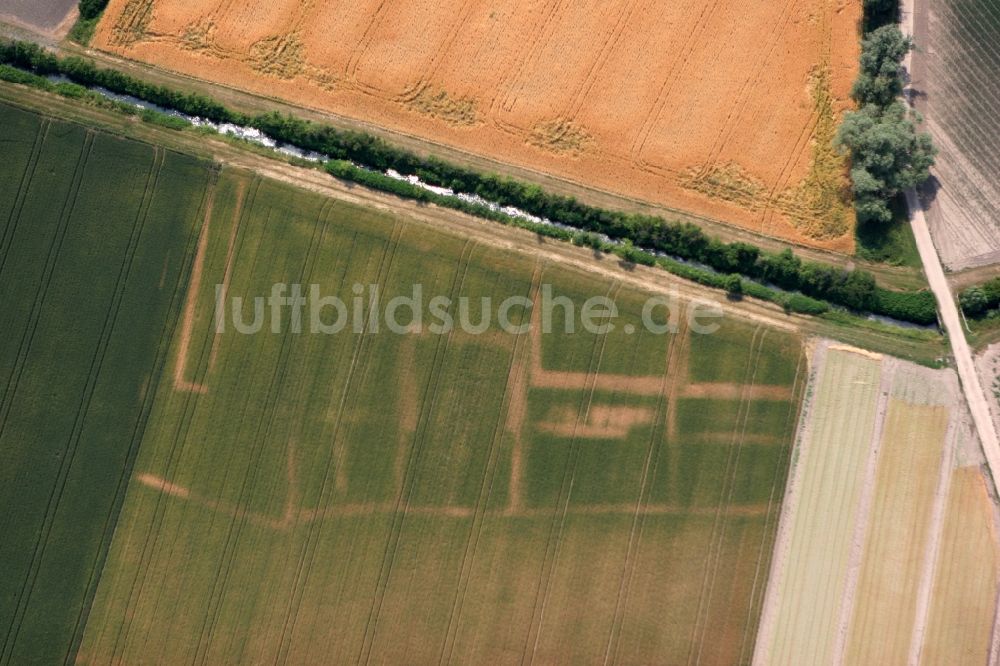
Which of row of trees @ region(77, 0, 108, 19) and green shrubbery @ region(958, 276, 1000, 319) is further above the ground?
row of trees @ region(77, 0, 108, 19)

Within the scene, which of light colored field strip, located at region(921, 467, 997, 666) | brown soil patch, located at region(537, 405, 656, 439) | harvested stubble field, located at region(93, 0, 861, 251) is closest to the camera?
light colored field strip, located at region(921, 467, 997, 666)

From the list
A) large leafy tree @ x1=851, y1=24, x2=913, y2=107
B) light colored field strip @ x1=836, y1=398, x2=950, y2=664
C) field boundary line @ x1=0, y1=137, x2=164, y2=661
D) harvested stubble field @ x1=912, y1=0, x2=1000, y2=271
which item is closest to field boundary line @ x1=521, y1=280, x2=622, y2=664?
light colored field strip @ x1=836, y1=398, x2=950, y2=664

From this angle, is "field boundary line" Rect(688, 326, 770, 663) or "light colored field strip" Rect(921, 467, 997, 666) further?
"field boundary line" Rect(688, 326, 770, 663)

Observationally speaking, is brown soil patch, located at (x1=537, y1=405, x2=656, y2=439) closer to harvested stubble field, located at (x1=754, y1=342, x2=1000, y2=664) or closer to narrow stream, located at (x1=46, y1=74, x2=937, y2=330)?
harvested stubble field, located at (x1=754, y1=342, x2=1000, y2=664)

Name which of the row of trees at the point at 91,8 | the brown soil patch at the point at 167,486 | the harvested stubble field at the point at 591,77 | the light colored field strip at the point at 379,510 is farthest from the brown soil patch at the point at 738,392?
the row of trees at the point at 91,8

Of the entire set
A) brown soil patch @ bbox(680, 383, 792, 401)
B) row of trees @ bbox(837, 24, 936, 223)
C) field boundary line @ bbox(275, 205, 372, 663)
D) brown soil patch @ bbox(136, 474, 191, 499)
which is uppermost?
row of trees @ bbox(837, 24, 936, 223)

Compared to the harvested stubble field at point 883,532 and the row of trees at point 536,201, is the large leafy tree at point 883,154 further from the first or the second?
the harvested stubble field at point 883,532

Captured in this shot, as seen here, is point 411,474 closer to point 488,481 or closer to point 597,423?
point 488,481

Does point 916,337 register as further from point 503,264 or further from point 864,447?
point 503,264
